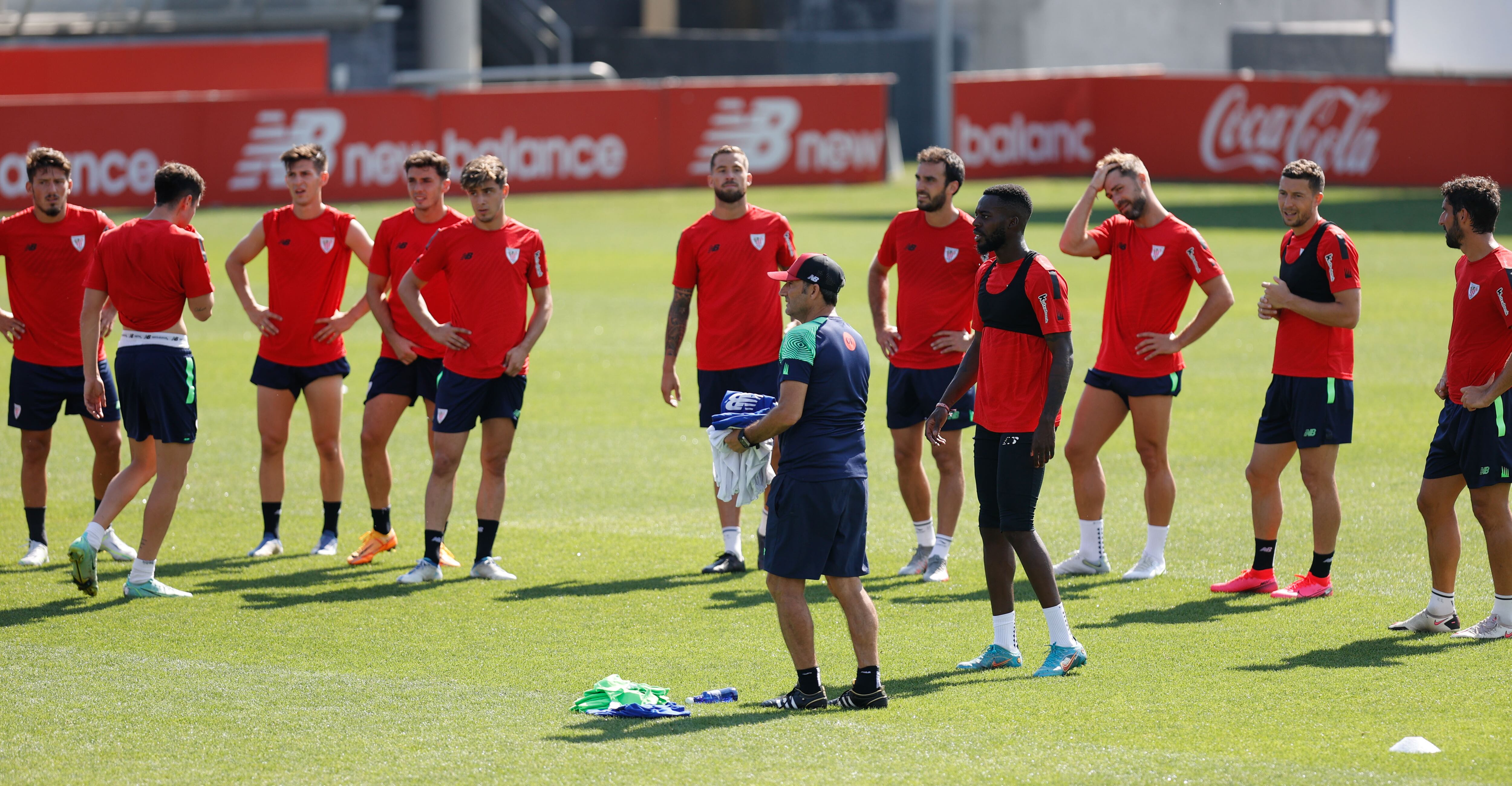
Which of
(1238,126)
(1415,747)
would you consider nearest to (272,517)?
(1415,747)

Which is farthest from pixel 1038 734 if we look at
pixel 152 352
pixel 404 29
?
pixel 404 29

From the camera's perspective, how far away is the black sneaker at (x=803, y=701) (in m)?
7.01

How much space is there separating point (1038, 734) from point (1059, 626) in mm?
1032

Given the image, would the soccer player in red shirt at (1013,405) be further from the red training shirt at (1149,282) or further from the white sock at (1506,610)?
the white sock at (1506,610)

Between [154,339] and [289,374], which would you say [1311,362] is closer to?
[289,374]

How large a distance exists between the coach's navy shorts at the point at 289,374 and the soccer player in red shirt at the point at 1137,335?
4692 millimetres

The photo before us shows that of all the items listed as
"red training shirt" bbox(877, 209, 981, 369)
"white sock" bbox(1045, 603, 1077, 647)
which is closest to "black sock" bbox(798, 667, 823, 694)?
"white sock" bbox(1045, 603, 1077, 647)

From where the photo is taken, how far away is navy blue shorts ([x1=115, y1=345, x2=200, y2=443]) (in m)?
9.08

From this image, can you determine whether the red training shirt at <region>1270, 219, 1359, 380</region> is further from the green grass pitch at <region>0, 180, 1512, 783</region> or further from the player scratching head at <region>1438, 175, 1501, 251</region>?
the green grass pitch at <region>0, 180, 1512, 783</region>

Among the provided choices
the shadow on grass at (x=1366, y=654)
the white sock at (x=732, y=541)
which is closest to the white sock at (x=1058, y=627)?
the shadow on grass at (x=1366, y=654)

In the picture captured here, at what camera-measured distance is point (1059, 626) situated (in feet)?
24.8

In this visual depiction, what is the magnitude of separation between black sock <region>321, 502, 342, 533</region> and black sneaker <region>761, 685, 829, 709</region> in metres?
4.55

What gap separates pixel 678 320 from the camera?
33.3ft

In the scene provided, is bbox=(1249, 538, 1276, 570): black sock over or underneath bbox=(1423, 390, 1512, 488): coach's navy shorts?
underneath
